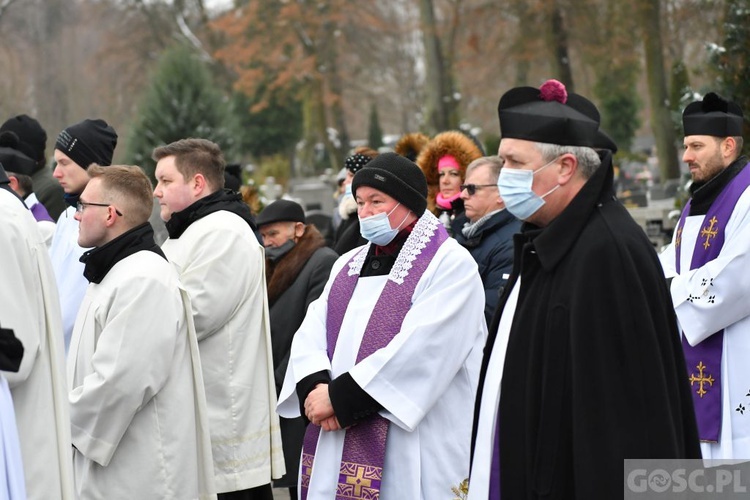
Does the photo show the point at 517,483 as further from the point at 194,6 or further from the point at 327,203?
the point at 194,6

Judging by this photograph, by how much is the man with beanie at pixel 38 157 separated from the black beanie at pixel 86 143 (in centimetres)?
160

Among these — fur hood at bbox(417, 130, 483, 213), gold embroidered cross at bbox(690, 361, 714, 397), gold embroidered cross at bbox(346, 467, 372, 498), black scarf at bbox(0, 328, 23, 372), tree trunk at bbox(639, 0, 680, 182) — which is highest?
tree trunk at bbox(639, 0, 680, 182)

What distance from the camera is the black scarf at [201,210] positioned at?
19.7 feet

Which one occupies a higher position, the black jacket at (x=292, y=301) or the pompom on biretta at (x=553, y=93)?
the pompom on biretta at (x=553, y=93)

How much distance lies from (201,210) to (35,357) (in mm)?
2085

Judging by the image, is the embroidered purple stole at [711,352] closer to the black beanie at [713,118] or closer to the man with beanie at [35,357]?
the black beanie at [713,118]

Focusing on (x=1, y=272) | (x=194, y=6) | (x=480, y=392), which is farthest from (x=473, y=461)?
(x=194, y=6)

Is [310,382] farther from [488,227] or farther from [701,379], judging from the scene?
[701,379]

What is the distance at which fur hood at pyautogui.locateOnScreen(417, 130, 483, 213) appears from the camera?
25.1ft

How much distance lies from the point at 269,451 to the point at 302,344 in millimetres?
1300

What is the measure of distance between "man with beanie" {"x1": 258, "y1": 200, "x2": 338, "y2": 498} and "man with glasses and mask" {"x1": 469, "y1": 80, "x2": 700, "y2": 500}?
3.36 metres

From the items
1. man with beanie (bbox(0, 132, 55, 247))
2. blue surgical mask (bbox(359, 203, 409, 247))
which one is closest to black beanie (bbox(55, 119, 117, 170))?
Answer: man with beanie (bbox(0, 132, 55, 247))

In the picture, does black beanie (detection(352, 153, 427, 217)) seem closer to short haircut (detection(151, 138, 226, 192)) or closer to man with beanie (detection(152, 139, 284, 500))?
man with beanie (detection(152, 139, 284, 500))

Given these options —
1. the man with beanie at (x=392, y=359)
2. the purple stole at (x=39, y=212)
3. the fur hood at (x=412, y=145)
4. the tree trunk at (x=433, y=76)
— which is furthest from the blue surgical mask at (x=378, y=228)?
the tree trunk at (x=433, y=76)
